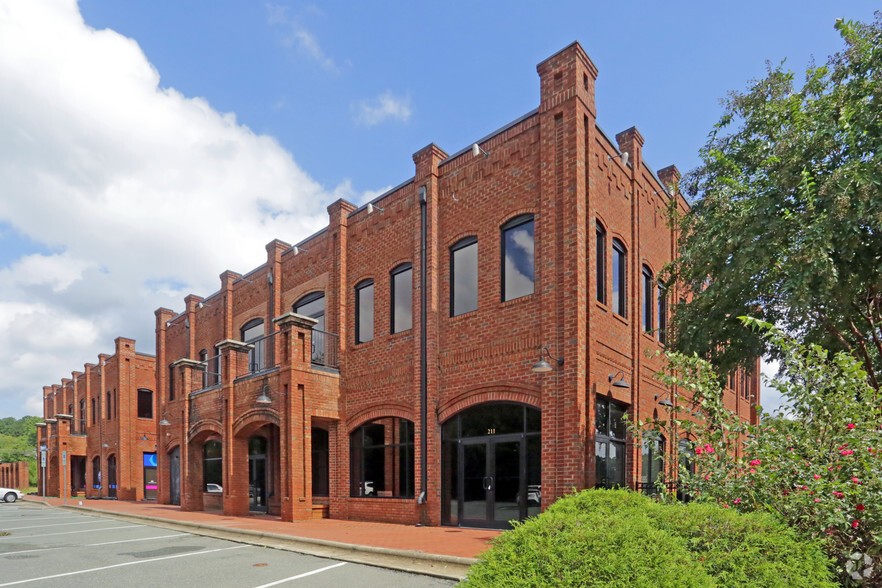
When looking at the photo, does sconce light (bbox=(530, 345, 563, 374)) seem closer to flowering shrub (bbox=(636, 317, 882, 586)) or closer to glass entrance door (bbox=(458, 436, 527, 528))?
glass entrance door (bbox=(458, 436, 527, 528))

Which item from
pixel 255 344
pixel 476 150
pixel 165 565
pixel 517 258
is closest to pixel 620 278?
pixel 517 258

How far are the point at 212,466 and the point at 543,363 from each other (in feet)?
55.2

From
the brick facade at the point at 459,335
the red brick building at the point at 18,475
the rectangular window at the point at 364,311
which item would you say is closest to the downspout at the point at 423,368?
the brick facade at the point at 459,335

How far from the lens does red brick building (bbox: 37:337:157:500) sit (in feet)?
106

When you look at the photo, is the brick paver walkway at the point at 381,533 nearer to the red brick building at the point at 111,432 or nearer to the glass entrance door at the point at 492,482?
the glass entrance door at the point at 492,482

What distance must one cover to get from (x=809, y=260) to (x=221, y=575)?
10.5 meters

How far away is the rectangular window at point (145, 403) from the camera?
111 feet

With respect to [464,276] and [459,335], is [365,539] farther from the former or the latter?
[464,276]

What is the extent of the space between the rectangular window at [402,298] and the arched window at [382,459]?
253 centimetres

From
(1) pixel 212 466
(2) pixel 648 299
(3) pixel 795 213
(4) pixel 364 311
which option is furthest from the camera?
(1) pixel 212 466

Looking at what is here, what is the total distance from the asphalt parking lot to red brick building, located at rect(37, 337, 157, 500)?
59.5 ft

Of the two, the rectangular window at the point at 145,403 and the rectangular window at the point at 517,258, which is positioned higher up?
the rectangular window at the point at 517,258

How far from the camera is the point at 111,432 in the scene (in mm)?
33438

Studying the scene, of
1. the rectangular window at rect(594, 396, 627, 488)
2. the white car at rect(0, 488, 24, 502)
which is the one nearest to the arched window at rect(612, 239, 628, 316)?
the rectangular window at rect(594, 396, 627, 488)
